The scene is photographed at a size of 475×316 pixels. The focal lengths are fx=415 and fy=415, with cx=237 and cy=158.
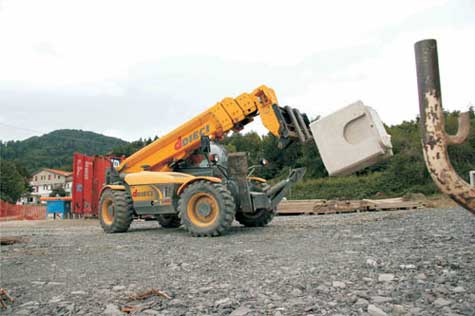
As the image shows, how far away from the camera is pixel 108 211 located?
9727mm

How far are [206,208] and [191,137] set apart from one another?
2235 mm

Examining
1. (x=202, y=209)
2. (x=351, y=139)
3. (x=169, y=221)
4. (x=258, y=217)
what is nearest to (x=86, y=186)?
(x=169, y=221)

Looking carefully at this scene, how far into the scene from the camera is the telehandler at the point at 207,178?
7.99m

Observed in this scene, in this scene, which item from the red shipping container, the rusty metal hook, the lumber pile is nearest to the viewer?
the rusty metal hook

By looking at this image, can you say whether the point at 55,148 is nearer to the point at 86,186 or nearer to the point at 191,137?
the point at 86,186

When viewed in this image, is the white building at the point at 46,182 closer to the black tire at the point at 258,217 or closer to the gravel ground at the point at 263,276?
the black tire at the point at 258,217

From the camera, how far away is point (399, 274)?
371 cm

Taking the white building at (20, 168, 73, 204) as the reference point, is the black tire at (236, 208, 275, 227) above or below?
below

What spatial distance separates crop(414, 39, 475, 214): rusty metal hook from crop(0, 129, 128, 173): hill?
8852 cm

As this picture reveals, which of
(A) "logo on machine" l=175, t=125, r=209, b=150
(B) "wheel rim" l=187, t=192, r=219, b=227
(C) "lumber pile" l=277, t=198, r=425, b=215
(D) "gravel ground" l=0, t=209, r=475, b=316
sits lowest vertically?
(D) "gravel ground" l=0, t=209, r=475, b=316

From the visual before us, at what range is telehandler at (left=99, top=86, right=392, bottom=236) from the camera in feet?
26.2

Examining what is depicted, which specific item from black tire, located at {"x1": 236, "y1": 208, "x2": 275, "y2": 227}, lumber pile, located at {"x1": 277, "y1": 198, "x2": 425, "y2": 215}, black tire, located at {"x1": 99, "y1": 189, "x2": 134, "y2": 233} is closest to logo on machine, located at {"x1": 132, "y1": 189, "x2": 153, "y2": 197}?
black tire, located at {"x1": 99, "y1": 189, "x2": 134, "y2": 233}

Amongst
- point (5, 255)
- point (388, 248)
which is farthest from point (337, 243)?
point (5, 255)

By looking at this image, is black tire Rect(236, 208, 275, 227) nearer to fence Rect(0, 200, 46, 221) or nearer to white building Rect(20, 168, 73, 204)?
fence Rect(0, 200, 46, 221)
